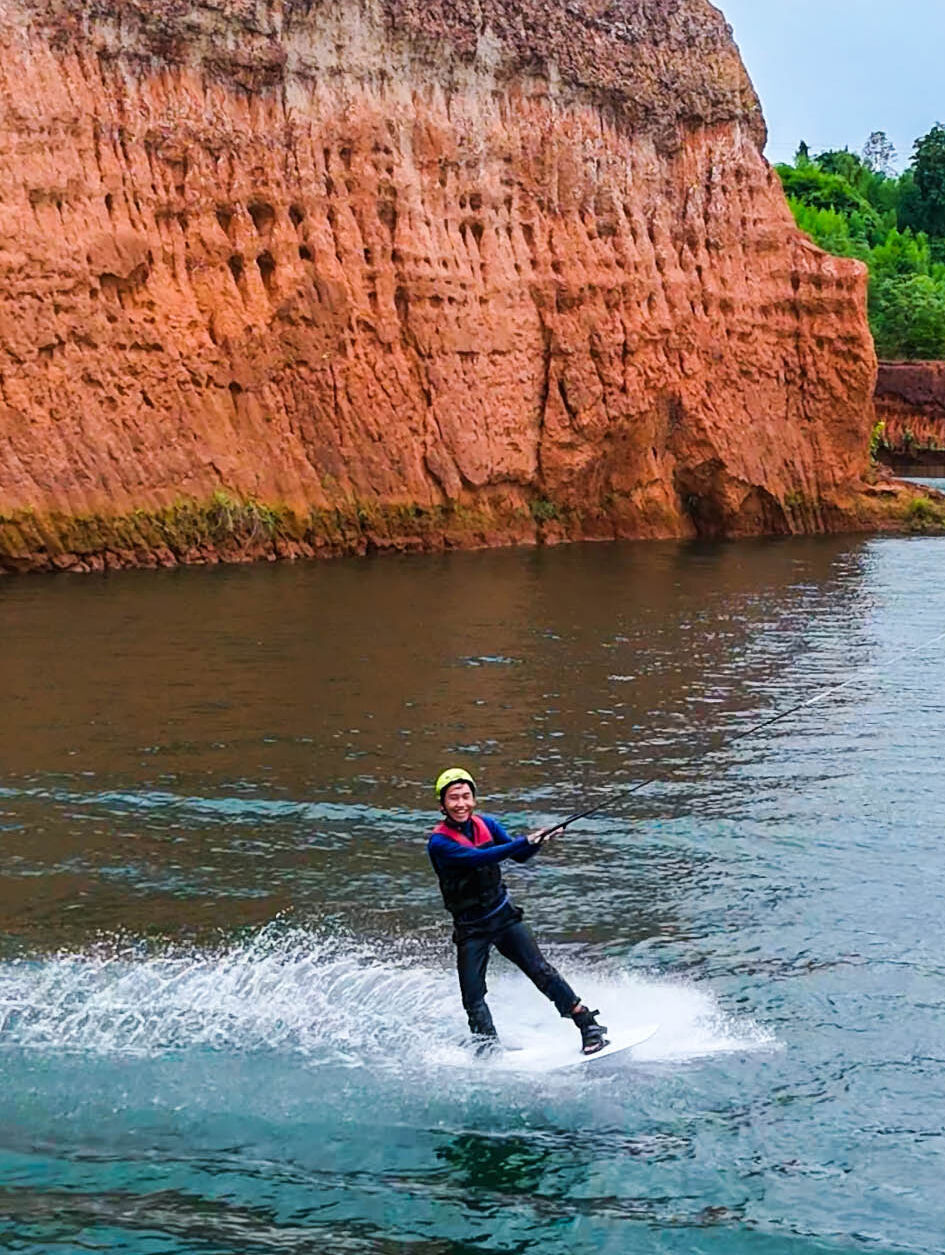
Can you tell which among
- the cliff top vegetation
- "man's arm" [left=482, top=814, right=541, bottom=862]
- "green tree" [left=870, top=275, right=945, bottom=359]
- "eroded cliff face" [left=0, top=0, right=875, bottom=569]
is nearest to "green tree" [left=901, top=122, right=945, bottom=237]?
the cliff top vegetation

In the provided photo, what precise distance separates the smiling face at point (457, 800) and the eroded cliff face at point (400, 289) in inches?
917

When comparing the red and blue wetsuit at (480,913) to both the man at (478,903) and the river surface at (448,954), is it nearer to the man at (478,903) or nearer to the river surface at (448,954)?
the man at (478,903)

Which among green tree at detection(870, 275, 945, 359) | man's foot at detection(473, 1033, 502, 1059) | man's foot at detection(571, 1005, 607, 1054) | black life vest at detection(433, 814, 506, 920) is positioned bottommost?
man's foot at detection(473, 1033, 502, 1059)

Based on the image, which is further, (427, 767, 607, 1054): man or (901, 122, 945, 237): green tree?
(901, 122, 945, 237): green tree

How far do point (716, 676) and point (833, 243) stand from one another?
7331cm

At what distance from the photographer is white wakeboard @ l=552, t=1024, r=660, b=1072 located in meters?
9.59

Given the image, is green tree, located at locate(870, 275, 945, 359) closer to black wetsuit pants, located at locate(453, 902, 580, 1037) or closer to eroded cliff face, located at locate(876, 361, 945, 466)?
eroded cliff face, located at locate(876, 361, 945, 466)

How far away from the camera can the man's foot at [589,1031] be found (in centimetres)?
959

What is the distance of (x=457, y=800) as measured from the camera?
32.2 feet

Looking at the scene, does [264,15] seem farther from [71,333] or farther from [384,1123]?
[384,1123]

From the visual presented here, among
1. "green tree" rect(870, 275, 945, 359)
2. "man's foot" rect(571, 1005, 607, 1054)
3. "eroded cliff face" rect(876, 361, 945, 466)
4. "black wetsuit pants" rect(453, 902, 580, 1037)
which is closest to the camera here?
"man's foot" rect(571, 1005, 607, 1054)

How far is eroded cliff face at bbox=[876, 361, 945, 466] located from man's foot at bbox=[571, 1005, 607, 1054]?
7398 cm

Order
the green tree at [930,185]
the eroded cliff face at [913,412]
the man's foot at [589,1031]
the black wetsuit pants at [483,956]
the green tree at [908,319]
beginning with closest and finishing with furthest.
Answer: the man's foot at [589,1031], the black wetsuit pants at [483,956], the eroded cliff face at [913,412], the green tree at [908,319], the green tree at [930,185]

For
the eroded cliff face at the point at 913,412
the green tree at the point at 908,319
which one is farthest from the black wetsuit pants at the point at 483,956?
the green tree at the point at 908,319
